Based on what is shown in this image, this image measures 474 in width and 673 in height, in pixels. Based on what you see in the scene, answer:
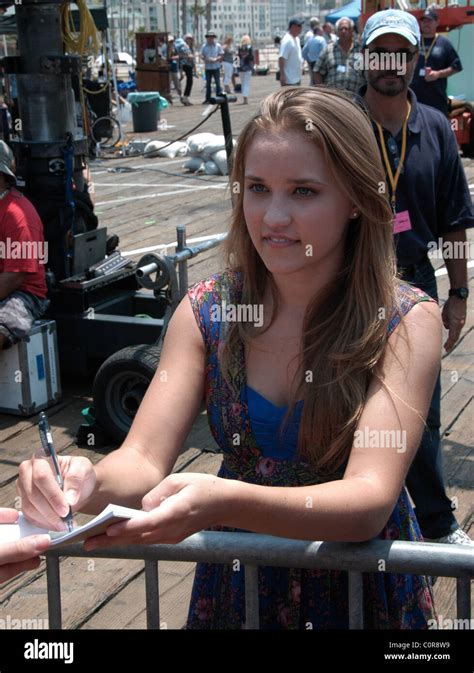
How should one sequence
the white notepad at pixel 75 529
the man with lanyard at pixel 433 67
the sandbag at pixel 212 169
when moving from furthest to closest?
the sandbag at pixel 212 169
the man with lanyard at pixel 433 67
the white notepad at pixel 75 529

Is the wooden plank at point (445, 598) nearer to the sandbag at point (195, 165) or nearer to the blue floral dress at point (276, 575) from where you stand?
the blue floral dress at point (276, 575)

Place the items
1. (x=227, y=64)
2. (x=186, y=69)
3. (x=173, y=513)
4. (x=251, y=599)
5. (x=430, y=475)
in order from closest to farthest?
(x=173, y=513)
(x=251, y=599)
(x=430, y=475)
(x=186, y=69)
(x=227, y=64)

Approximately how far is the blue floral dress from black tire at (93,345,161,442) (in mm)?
2891

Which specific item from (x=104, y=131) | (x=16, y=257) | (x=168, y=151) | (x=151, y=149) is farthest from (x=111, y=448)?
(x=104, y=131)

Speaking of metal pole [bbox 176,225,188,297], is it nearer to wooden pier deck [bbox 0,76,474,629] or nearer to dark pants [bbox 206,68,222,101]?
wooden pier deck [bbox 0,76,474,629]

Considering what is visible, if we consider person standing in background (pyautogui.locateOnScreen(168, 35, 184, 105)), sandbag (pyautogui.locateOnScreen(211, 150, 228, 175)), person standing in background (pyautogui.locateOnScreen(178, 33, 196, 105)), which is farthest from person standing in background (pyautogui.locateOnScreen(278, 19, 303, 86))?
person standing in background (pyautogui.locateOnScreen(168, 35, 184, 105))

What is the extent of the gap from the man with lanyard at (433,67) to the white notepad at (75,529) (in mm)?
9476

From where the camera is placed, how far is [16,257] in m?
5.13

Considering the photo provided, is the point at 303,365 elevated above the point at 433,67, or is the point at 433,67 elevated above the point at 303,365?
the point at 433,67

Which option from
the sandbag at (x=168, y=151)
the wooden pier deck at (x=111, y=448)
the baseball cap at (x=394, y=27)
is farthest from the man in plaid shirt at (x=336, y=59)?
the baseball cap at (x=394, y=27)

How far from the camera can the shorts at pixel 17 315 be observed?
508 cm

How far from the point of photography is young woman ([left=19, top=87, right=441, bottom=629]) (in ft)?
5.75

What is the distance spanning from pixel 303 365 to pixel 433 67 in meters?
9.95

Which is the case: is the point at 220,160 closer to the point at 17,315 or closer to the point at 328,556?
the point at 17,315
